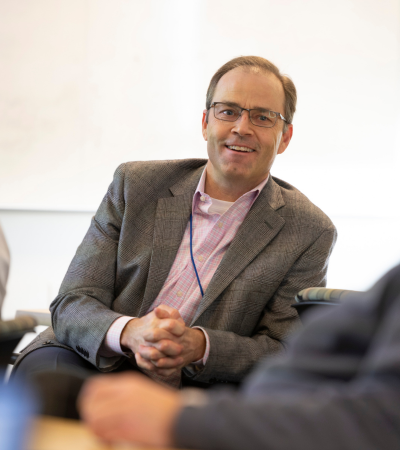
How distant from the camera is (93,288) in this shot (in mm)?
1760

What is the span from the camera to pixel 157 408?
0.51 m

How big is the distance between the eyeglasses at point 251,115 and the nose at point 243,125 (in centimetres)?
1

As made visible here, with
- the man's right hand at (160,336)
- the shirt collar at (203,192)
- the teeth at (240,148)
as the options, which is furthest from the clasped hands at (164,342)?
the teeth at (240,148)

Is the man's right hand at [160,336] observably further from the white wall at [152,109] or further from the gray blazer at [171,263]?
the white wall at [152,109]

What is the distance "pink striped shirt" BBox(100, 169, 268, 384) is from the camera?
179cm

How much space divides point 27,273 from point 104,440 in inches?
137

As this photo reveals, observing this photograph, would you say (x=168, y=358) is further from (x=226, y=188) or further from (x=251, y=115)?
(x=251, y=115)

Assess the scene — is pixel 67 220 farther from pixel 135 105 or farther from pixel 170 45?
pixel 170 45

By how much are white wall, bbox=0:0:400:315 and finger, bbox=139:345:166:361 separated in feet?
7.78

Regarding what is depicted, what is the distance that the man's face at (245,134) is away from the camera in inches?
75.4

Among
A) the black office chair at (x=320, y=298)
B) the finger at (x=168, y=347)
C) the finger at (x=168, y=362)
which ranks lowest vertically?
the finger at (x=168, y=362)

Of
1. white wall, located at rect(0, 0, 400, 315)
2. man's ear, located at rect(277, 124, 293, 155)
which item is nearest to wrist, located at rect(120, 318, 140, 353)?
man's ear, located at rect(277, 124, 293, 155)

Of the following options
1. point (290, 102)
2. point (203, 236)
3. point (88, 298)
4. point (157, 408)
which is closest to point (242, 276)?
point (203, 236)

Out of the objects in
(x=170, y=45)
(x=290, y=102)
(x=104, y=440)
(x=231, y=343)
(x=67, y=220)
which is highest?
(x=170, y=45)
